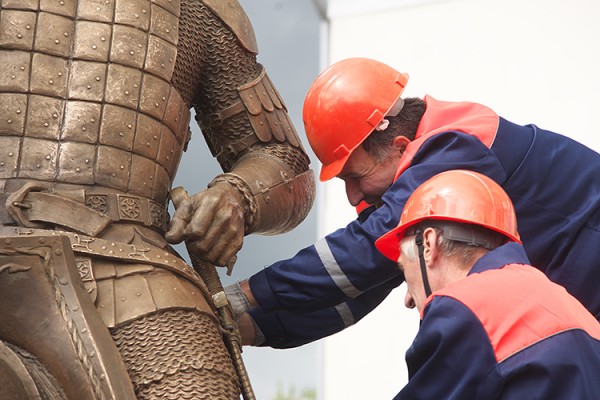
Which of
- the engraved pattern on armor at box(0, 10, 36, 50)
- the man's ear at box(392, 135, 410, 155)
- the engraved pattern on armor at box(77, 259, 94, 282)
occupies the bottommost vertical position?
the man's ear at box(392, 135, 410, 155)

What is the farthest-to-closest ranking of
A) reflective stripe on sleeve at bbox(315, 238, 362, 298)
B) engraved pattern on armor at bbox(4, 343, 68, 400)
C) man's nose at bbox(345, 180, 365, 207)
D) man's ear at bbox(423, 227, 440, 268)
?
man's nose at bbox(345, 180, 365, 207), reflective stripe on sleeve at bbox(315, 238, 362, 298), man's ear at bbox(423, 227, 440, 268), engraved pattern on armor at bbox(4, 343, 68, 400)

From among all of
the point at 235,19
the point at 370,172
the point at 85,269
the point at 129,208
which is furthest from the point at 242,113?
the point at 85,269

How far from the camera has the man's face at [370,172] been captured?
14.0ft

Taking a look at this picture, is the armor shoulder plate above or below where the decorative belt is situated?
above

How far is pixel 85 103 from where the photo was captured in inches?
149

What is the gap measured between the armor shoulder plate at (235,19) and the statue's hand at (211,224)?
1.90 feet

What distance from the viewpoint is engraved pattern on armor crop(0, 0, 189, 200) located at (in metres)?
3.72

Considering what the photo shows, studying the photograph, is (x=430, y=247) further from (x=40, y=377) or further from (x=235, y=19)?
(x=235, y=19)

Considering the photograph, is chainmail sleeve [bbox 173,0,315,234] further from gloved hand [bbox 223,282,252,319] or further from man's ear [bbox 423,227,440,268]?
man's ear [bbox 423,227,440,268]

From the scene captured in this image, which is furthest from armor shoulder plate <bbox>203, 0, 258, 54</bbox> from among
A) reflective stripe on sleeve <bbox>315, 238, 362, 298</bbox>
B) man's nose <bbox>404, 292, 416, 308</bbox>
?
man's nose <bbox>404, 292, 416, 308</bbox>

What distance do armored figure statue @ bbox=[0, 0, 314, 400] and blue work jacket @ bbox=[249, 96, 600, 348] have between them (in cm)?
22

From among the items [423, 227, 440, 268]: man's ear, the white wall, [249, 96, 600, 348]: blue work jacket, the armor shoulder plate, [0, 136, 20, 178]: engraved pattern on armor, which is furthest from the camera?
the white wall

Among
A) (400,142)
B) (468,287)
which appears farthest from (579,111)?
(468,287)

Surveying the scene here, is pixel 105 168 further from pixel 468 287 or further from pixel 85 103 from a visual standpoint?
pixel 468 287
